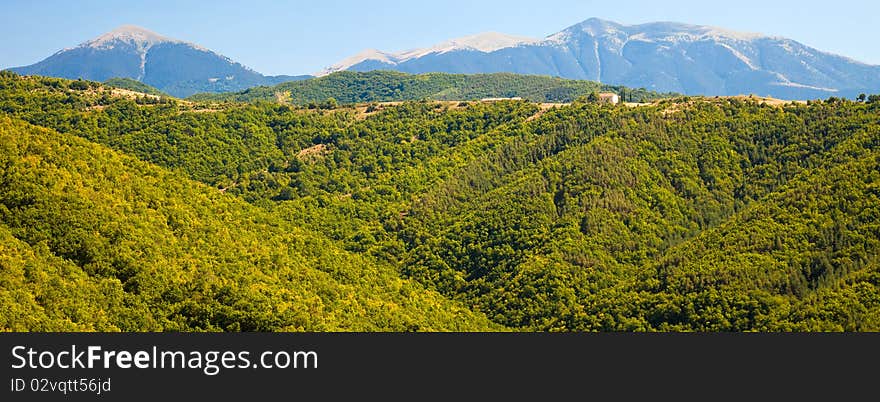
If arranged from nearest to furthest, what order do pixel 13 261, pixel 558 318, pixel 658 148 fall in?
pixel 13 261, pixel 558 318, pixel 658 148

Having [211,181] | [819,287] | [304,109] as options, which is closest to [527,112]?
[304,109]

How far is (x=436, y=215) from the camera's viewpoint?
11769cm

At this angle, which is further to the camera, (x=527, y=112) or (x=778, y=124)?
(x=527, y=112)

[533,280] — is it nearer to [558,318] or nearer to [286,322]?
[558,318]

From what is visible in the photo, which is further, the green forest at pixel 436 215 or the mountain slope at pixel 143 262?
the green forest at pixel 436 215

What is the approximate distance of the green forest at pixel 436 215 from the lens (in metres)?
57.7

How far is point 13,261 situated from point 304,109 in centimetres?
11431

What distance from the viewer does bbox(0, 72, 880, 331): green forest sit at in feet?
189

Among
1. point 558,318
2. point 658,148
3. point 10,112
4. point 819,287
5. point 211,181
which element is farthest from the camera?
point 10,112

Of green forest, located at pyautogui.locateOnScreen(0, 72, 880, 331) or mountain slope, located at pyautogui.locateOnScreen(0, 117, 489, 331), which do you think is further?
green forest, located at pyautogui.locateOnScreen(0, 72, 880, 331)

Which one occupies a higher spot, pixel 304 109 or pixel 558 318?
pixel 304 109

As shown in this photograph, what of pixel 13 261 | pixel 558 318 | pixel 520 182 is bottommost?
pixel 558 318

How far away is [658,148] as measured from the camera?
119 meters

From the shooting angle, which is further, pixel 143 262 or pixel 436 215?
pixel 436 215
